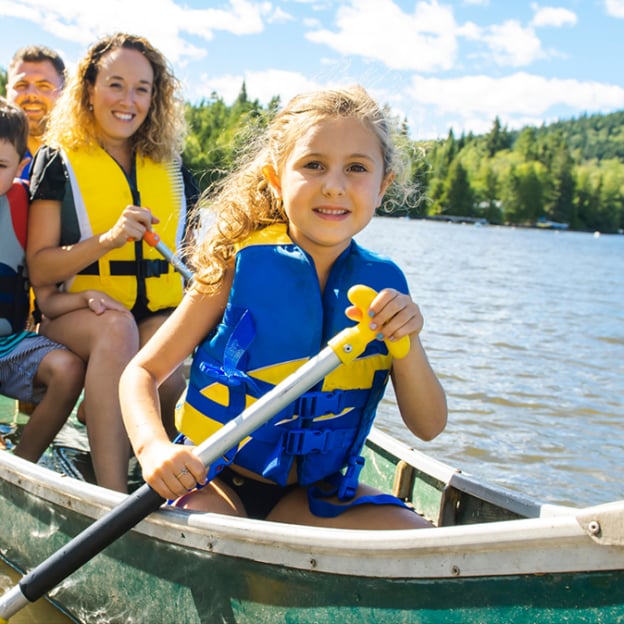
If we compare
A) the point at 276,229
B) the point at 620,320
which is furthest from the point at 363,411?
the point at 620,320

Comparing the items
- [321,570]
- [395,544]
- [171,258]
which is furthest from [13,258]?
[395,544]

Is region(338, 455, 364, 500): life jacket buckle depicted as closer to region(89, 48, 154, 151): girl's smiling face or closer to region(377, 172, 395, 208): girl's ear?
region(377, 172, 395, 208): girl's ear

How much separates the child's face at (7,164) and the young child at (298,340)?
3.94ft

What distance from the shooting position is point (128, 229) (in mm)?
2924

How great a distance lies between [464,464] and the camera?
499 centimetres

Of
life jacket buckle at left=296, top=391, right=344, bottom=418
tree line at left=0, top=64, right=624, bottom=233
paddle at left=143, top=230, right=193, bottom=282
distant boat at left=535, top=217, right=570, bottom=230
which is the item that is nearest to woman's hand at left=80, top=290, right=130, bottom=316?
paddle at left=143, top=230, right=193, bottom=282

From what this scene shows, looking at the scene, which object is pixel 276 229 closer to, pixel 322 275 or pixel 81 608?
pixel 322 275

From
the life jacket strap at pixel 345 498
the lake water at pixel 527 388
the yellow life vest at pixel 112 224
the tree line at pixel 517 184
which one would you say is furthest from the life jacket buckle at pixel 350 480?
the tree line at pixel 517 184

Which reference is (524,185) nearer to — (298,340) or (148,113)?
(148,113)

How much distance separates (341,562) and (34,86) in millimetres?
3545

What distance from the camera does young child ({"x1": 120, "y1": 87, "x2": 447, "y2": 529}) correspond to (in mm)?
2053

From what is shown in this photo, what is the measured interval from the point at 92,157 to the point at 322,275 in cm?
147

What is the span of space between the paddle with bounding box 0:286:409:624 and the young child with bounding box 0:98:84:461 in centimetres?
109

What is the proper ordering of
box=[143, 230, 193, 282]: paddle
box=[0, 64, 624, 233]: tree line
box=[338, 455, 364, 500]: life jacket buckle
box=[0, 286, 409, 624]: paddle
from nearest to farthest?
box=[0, 286, 409, 624]: paddle, box=[338, 455, 364, 500]: life jacket buckle, box=[143, 230, 193, 282]: paddle, box=[0, 64, 624, 233]: tree line
